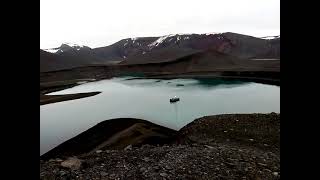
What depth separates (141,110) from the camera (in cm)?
5050

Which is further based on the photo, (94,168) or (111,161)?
(111,161)

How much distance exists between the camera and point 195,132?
78.1ft

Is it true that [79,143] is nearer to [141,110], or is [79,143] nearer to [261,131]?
[261,131]
